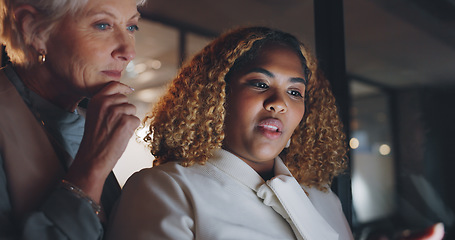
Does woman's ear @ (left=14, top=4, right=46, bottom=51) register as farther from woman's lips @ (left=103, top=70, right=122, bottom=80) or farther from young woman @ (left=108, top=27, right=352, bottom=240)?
young woman @ (left=108, top=27, right=352, bottom=240)

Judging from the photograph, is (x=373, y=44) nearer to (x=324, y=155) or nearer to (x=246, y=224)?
(x=324, y=155)

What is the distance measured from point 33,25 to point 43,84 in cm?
15

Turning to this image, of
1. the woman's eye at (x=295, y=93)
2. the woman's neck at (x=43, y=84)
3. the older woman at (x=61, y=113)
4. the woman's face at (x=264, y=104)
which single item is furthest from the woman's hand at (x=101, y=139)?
the woman's eye at (x=295, y=93)

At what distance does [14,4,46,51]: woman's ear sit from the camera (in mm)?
831

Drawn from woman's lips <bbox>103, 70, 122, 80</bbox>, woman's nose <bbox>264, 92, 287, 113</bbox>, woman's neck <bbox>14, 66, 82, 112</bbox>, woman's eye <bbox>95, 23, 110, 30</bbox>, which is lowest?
woman's neck <bbox>14, 66, 82, 112</bbox>

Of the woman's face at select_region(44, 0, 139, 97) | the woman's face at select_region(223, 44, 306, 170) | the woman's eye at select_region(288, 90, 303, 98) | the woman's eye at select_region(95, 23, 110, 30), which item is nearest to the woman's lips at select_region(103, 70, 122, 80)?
the woman's face at select_region(44, 0, 139, 97)

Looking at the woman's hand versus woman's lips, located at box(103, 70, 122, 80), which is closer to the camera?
the woman's hand

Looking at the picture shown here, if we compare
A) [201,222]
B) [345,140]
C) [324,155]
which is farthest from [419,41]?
[201,222]

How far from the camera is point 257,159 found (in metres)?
0.99

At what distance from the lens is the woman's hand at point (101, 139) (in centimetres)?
74

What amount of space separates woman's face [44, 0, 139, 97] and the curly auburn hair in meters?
0.25

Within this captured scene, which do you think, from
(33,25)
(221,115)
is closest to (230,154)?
(221,115)

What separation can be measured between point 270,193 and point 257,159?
11 cm

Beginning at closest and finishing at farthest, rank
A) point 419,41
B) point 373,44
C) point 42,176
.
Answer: point 42,176 < point 419,41 < point 373,44
